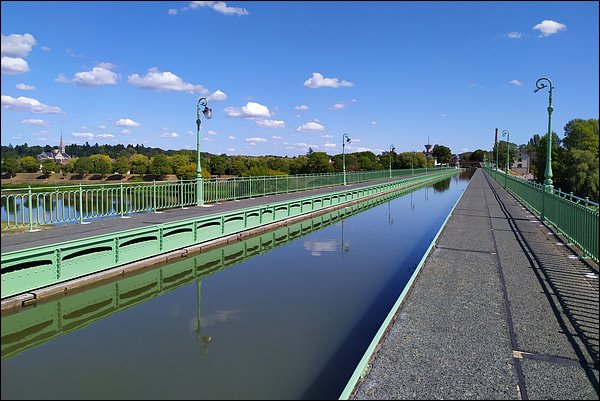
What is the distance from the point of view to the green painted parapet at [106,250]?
7.70 meters

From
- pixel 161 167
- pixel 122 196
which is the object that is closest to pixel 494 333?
pixel 122 196

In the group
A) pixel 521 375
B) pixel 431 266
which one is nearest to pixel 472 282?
pixel 431 266

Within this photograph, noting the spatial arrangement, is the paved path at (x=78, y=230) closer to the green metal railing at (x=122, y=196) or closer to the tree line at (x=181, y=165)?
the green metal railing at (x=122, y=196)

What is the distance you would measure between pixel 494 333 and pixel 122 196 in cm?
1349

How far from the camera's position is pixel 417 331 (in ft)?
19.6

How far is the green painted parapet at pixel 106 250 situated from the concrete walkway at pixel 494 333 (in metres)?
6.60

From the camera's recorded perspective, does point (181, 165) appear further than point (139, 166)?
No

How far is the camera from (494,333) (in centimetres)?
588

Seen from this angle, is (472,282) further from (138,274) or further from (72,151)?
(72,151)

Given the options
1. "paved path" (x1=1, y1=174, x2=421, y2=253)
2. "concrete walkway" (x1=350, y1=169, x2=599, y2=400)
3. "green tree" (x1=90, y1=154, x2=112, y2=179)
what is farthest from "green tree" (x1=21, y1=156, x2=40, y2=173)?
"concrete walkway" (x1=350, y1=169, x2=599, y2=400)

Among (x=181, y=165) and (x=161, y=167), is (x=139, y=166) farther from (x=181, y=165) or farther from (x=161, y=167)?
(x=181, y=165)

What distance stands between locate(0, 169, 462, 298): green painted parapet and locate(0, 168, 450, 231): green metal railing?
3001 mm

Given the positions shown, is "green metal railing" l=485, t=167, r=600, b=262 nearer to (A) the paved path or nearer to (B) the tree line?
(A) the paved path

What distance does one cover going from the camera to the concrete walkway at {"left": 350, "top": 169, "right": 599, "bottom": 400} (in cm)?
445
